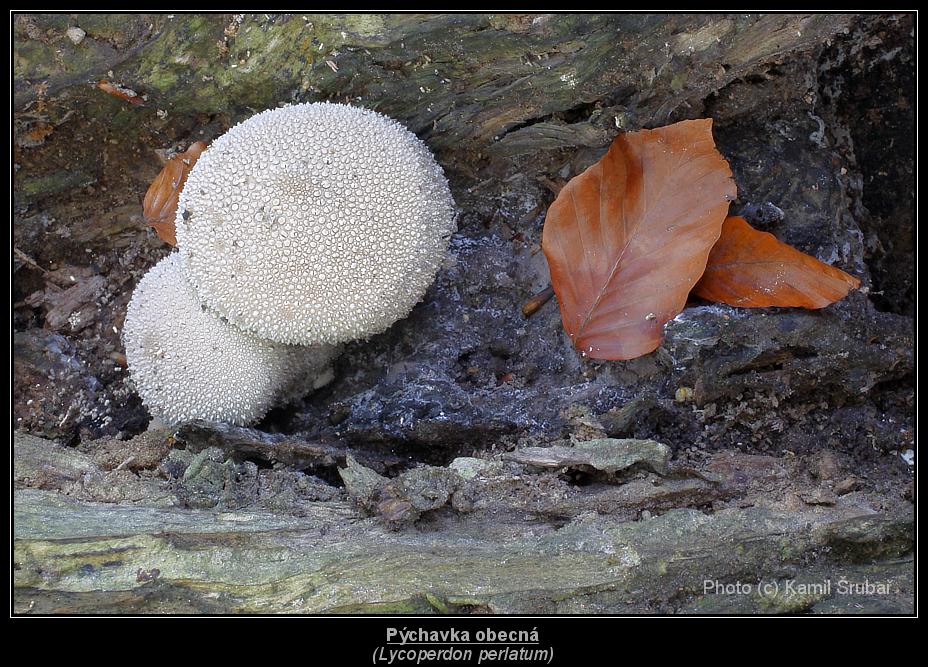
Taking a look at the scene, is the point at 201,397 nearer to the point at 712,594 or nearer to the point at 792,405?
the point at 712,594

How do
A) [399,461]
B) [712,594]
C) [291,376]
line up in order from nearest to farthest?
[712,594] < [399,461] < [291,376]

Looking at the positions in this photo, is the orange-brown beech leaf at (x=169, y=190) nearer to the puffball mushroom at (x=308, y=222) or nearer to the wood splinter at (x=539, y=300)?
the puffball mushroom at (x=308, y=222)

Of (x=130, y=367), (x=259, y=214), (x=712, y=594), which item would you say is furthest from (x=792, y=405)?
(x=130, y=367)

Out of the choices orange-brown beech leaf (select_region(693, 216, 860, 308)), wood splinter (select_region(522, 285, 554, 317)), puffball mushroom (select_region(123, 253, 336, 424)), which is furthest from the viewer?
wood splinter (select_region(522, 285, 554, 317))

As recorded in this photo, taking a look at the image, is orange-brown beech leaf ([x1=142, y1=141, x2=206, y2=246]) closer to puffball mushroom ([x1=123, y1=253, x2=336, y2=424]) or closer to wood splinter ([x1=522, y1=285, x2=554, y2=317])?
puffball mushroom ([x1=123, y1=253, x2=336, y2=424])

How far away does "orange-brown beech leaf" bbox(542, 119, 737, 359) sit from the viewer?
237 cm

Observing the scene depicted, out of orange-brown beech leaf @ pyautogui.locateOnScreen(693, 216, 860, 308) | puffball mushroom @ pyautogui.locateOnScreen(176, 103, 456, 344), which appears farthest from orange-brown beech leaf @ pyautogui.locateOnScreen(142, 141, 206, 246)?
orange-brown beech leaf @ pyautogui.locateOnScreen(693, 216, 860, 308)

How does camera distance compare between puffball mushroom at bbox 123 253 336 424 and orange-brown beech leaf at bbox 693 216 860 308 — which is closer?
orange-brown beech leaf at bbox 693 216 860 308

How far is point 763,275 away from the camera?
2.39 metres

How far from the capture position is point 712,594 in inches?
75.5

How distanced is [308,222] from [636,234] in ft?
3.46

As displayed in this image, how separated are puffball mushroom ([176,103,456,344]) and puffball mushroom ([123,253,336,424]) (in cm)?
17
